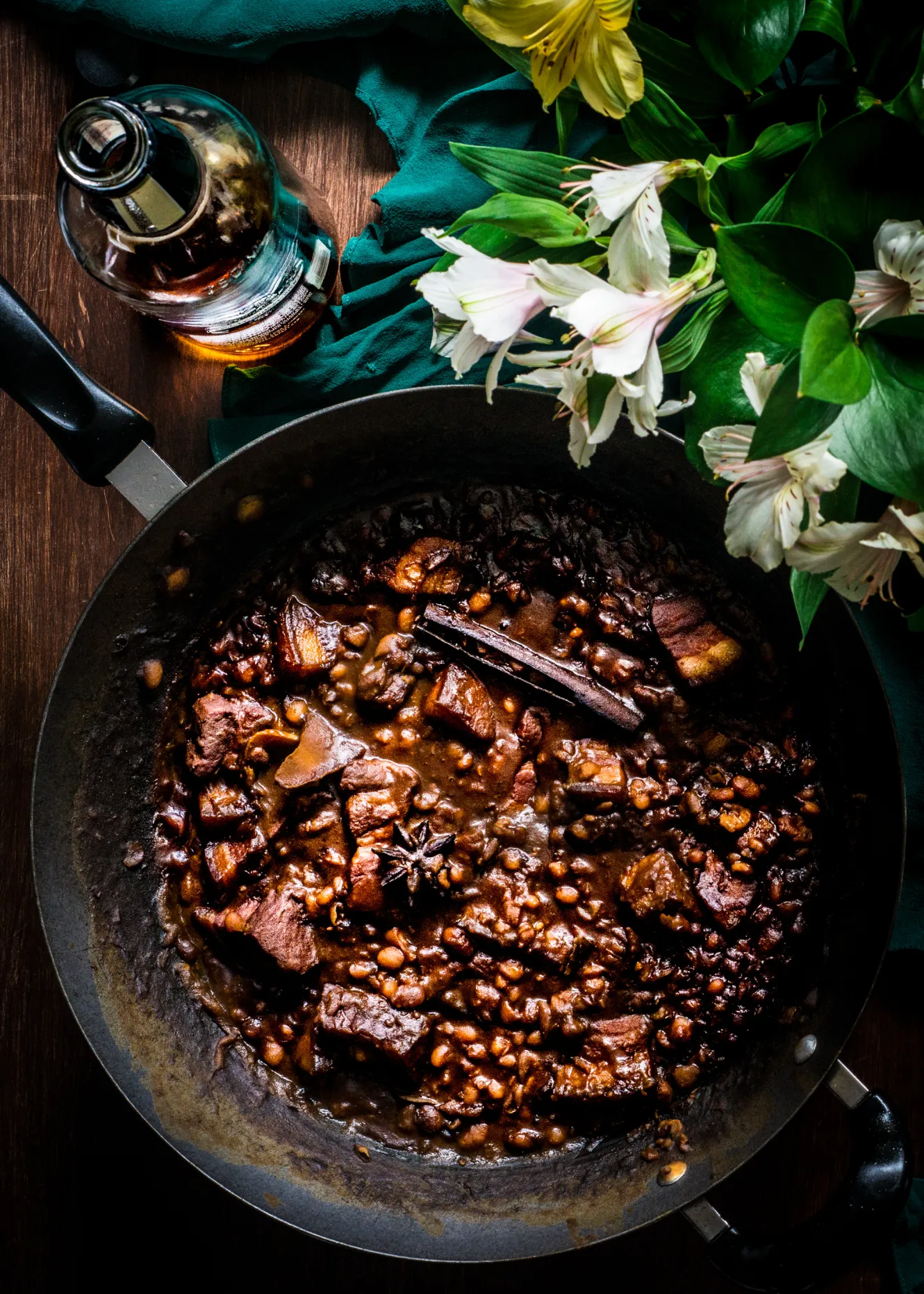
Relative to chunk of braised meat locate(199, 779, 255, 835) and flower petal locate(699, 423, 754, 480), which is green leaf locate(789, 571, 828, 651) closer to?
flower petal locate(699, 423, 754, 480)

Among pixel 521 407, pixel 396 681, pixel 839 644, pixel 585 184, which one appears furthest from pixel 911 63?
pixel 396 681

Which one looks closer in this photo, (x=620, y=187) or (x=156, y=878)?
(x=620, y=187)

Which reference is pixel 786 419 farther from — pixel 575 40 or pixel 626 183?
pixel 575 40

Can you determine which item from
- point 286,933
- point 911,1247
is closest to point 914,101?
point 286,933

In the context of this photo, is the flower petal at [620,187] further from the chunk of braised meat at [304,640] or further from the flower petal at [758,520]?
the chunk of braised meat at [304,640]

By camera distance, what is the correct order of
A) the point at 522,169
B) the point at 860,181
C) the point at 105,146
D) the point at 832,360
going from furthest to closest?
the point at 105,146 < the point at 522,169 < the point at 860,181 < the point at 832,360

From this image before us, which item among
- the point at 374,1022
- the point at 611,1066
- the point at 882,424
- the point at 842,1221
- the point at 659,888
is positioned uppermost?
the point at 882,424

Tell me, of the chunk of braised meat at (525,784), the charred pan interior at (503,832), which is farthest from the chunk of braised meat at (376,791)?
the chunk of braised meat at (525,784)
